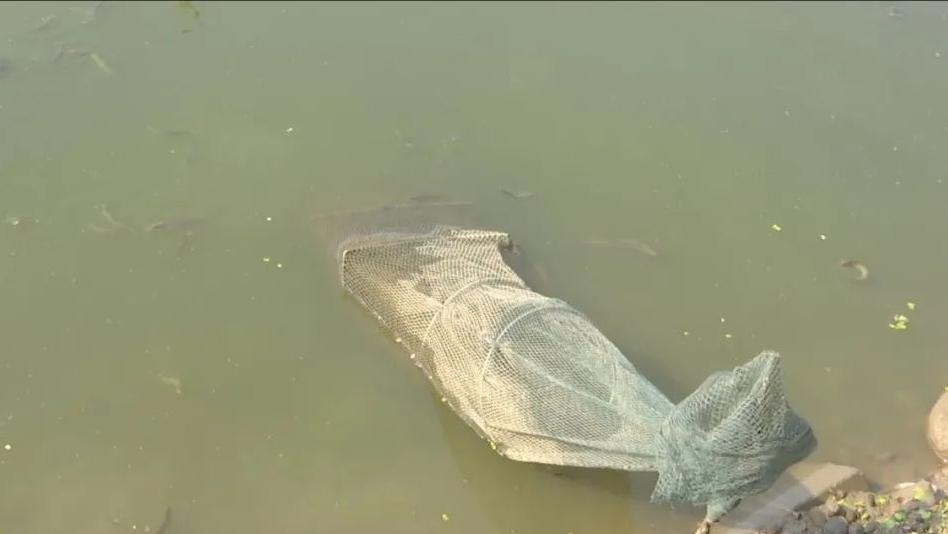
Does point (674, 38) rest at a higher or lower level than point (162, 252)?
higher

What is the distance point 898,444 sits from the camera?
6.19 meters

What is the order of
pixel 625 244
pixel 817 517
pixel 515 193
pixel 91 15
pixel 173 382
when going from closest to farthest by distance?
pixel 817 517, pixel 173 382, pixel 625 244, pixel 515 193, pixel 91 15

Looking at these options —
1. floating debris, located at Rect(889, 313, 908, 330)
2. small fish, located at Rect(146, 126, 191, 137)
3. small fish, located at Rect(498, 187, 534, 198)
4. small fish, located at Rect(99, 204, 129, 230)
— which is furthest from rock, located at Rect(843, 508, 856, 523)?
small fish, located at Rect(146, 126, 191, 137)

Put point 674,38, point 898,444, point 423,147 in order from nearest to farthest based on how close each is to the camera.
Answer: point 898,444
point 423,147
point 674,38

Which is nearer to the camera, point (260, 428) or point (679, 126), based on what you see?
point (260, 428)

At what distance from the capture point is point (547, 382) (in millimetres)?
5559

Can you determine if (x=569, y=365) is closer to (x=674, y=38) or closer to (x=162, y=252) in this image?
(x=162, y=252)

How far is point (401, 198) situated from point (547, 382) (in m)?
2.52

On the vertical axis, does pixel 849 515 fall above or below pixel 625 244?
below

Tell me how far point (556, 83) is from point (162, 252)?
4070 millimetres

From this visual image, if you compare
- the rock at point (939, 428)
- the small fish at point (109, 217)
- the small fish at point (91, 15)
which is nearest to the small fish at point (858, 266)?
the rock at point (939, 428)

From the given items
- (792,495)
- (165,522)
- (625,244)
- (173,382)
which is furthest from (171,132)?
(792,495)

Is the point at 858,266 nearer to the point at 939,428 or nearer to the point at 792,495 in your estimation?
the point at 939,428

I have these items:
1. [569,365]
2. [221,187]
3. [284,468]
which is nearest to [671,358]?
[569,365]
